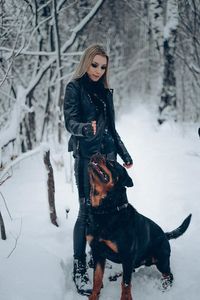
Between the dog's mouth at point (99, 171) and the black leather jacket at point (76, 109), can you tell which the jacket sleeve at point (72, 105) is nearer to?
the black leather jacket at point (76, 109)

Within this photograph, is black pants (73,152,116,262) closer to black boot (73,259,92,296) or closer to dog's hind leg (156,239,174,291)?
black boot (73,259,92,296)

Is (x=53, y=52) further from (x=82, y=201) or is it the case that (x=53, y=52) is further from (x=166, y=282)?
(x=166, y=282)

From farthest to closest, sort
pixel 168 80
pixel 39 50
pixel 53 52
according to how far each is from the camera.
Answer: pixel 168 80 → pixel 39 50 → pixel 53 52

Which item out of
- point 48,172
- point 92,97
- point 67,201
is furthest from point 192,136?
point 92,97

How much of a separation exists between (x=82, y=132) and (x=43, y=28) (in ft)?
19.8

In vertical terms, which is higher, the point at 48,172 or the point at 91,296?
the point at 48,172

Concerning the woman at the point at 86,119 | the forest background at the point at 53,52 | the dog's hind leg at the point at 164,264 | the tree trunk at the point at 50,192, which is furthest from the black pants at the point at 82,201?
the forest background at the point at 53,52

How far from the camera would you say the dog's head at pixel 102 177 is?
285 centimetres

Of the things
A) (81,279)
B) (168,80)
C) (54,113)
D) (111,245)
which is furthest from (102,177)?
(168,80)

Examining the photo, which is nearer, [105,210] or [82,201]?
[105,210]

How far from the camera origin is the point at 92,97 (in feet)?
10.3

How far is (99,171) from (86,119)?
0.53 metres

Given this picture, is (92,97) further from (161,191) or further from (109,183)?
(161,191)

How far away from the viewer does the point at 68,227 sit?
13.9 ft
